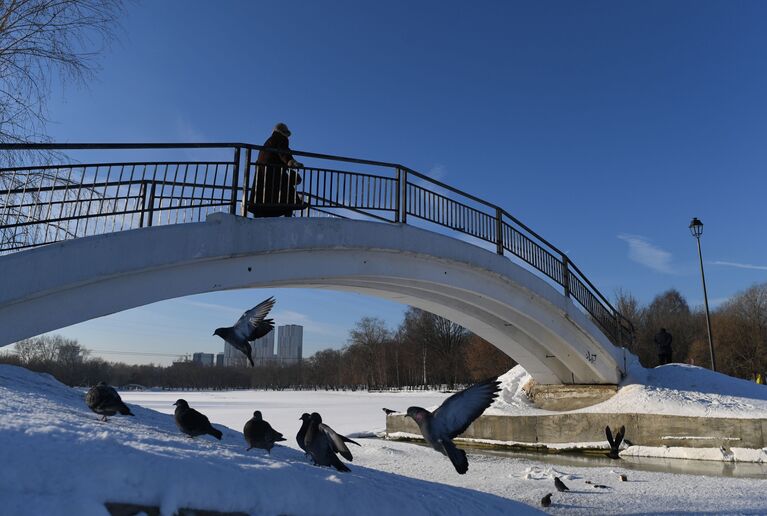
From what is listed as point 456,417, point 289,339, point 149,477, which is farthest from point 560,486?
point 289,339

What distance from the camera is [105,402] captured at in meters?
5.70

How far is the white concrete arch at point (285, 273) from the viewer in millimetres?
6988

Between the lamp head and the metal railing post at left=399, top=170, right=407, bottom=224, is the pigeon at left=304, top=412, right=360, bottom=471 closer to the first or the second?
the metal railing post at left=399, top=170, right=407, bottom=224

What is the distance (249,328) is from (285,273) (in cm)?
285

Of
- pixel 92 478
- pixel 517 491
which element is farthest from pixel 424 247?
pixel 92 478

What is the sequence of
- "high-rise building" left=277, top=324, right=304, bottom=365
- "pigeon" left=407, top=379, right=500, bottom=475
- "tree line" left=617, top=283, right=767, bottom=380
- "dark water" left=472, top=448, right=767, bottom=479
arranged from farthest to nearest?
"high-rise building" left=277, top=324, right=304, bottom=365
"tree line" left=617, top=283, right=767, bottom=380
"dark water" left=472, top=448, right=767, bottom=479
"pigeon" left=407, top=379, right=500, bottom=475

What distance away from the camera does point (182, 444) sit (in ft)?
17.3

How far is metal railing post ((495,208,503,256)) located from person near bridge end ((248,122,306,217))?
509 cm

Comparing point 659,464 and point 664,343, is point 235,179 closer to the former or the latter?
point 659,464

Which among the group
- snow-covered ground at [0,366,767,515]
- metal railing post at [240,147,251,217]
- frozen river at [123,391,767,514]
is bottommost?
frozen river at [123,391,767,514]

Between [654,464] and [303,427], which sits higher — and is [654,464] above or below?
below

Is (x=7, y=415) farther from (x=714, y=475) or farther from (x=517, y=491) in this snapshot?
(x=714, y=475)

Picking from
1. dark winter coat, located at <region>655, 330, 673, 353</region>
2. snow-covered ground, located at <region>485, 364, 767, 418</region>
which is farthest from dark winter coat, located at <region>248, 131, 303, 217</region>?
dark winter coat, located at <region>655, 330, 673, 353</region>

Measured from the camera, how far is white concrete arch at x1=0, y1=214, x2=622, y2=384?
6988 mm
